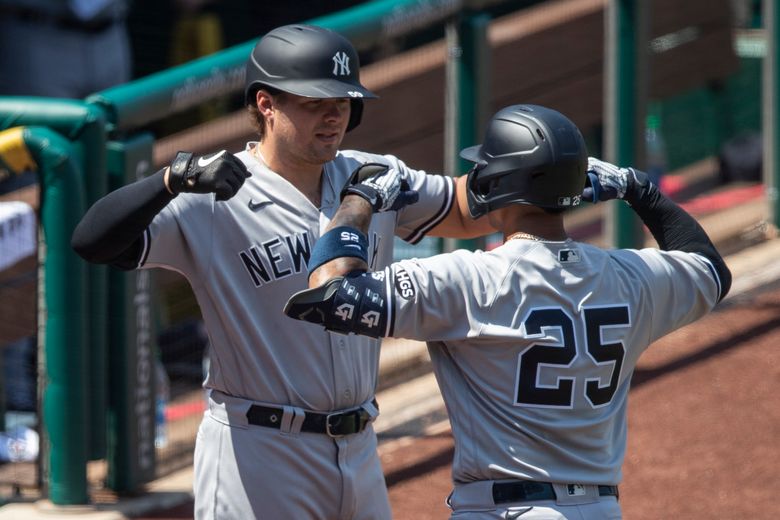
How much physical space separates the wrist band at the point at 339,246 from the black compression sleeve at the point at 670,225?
2.40 ft

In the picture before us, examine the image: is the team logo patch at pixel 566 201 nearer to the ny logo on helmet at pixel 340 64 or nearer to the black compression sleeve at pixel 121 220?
the ny logo on helmet at pixel 340 64

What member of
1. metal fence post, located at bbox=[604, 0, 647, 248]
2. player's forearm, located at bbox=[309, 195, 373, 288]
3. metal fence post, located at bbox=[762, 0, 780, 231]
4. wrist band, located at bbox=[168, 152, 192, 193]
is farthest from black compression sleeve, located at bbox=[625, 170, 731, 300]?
metal fence post, located at bbox=[762, 0, 780, 231]

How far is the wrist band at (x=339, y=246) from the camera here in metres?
2.73

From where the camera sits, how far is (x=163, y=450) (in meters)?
5.20

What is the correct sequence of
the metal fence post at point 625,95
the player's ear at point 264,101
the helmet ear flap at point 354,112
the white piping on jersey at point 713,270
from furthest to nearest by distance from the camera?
the metal fence post at point 625,95
the helmet ear flap at point 354,112
the player's ear at point 264,101
the white piping on jersey at point 713,270

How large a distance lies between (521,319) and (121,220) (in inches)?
35.5

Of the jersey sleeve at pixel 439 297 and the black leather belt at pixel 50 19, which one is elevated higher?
the jersey sleeve at pixel 439 297

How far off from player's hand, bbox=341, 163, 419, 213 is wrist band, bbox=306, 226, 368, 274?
0.36 feet

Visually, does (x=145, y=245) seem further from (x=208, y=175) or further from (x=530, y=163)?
(x=530, y=163)

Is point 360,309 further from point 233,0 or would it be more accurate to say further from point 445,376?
point 233,0

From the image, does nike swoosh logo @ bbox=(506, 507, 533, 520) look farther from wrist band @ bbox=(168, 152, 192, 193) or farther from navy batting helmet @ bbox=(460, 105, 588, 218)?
wrist band @ bbox=(168, 152, 192, 193)

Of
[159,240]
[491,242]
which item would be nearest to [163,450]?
[491,242]

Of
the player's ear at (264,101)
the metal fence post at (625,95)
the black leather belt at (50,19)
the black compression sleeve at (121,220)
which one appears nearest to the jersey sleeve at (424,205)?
the player's ear at (264,101)

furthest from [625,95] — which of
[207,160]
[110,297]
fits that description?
[207,160]
